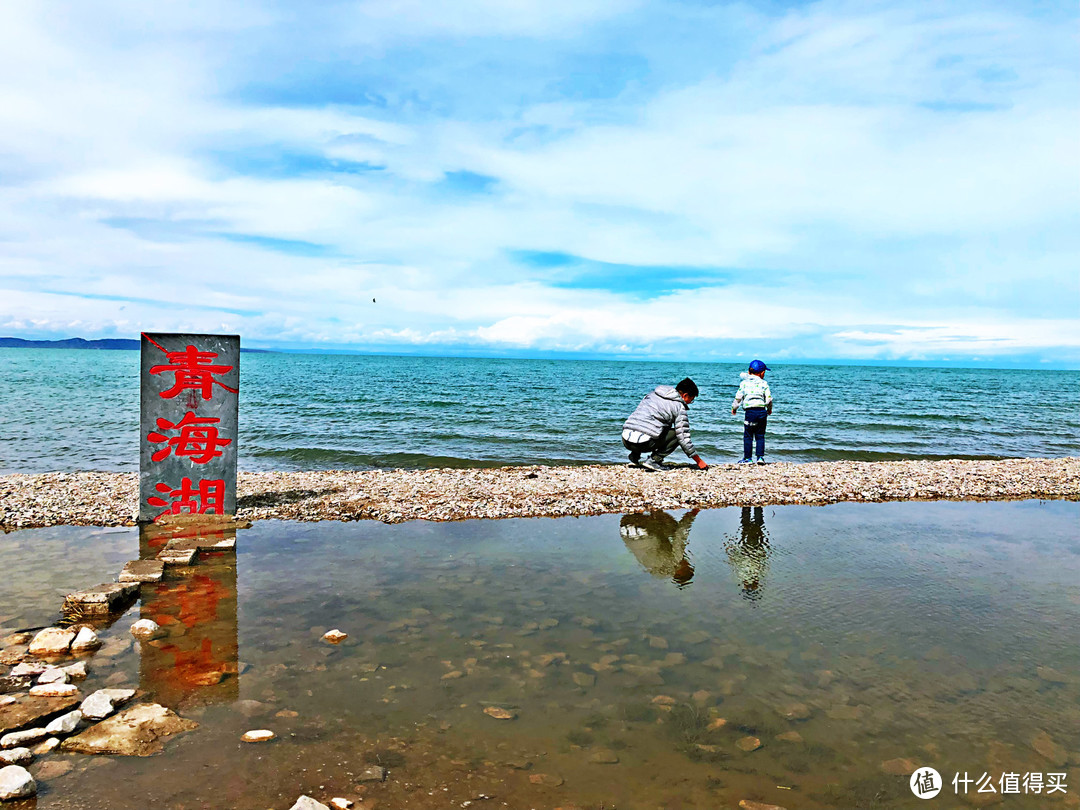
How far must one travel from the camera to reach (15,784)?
384 cm

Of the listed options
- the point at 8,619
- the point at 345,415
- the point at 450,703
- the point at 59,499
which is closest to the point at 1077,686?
Result: the point at 450,703

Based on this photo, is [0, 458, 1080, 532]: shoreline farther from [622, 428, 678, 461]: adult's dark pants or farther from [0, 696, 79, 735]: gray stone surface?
[0, 696, 79, 735]: gray stone surface

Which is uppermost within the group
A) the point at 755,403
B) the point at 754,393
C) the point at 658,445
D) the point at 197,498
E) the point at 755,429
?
the point at 754,393

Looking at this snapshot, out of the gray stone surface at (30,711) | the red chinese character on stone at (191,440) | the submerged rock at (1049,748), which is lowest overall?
the gray stone surface at (30,711)

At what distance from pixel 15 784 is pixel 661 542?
7703 mm

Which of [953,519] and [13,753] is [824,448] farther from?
[13,753]

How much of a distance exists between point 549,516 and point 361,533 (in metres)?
3.18

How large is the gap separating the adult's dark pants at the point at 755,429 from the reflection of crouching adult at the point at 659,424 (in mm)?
2179

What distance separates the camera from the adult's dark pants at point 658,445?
15.9m

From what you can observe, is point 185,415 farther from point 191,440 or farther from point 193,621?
point 193,621

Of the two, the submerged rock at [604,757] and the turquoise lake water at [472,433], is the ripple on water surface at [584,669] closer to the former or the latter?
the submerged rock at [604,757]

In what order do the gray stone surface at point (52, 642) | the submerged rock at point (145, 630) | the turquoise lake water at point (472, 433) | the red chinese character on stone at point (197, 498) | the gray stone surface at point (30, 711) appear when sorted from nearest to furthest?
1. the gray stone surface at point (30, 711)
2. the gray stone surface at point (52, 642)
3. the submerged rock at point (145, 630)
4. the red chinese character on stone at point (197, 498)
5. the turquoise lake water at point (472, 433)

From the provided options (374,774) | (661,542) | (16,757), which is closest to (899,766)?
(374,774)

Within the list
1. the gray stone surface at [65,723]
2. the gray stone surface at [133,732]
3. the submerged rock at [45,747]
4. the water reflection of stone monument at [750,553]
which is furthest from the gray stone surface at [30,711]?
the water reflection of stone monument at [750,553]
